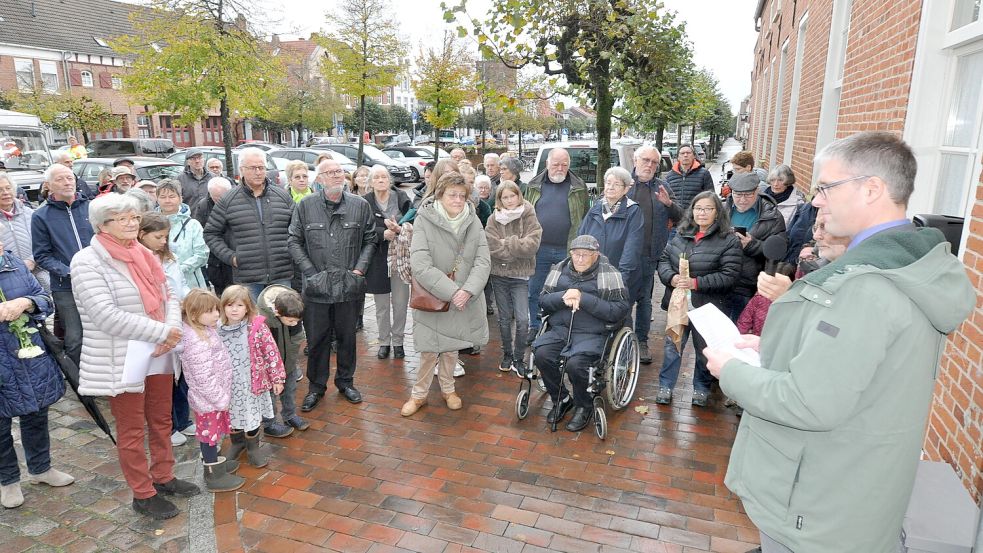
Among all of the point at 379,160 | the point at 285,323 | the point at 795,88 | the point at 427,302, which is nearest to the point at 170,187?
the point at 285,323

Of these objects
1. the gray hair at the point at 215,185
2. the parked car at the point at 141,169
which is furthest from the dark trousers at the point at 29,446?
the parked car at the point at 141,169

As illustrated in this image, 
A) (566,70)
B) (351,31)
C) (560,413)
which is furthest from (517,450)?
(351,31)

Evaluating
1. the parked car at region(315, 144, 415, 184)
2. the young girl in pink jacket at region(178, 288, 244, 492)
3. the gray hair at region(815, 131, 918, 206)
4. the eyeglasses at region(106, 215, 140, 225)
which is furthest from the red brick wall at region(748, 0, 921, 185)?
the parked car at region(315, 144, 415, 184)

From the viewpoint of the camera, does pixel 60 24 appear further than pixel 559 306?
Yes

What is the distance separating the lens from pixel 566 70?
7680 mm

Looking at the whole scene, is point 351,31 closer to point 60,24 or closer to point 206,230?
point 206,230

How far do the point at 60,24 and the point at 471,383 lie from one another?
41039 millimetres

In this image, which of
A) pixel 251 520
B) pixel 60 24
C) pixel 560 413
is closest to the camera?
pixel 251 520

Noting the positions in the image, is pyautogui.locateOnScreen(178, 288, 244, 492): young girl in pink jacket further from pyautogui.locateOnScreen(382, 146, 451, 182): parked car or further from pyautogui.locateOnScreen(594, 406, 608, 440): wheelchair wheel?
pyautogui.locateOnScreen(382, 146, 451, 182): parked car

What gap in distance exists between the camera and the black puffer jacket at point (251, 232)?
495cm

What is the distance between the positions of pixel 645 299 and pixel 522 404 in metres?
1.94

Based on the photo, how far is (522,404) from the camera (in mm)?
4676

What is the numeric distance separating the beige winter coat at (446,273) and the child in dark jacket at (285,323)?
0.94m

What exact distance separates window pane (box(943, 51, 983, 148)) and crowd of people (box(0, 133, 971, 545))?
0.94m
